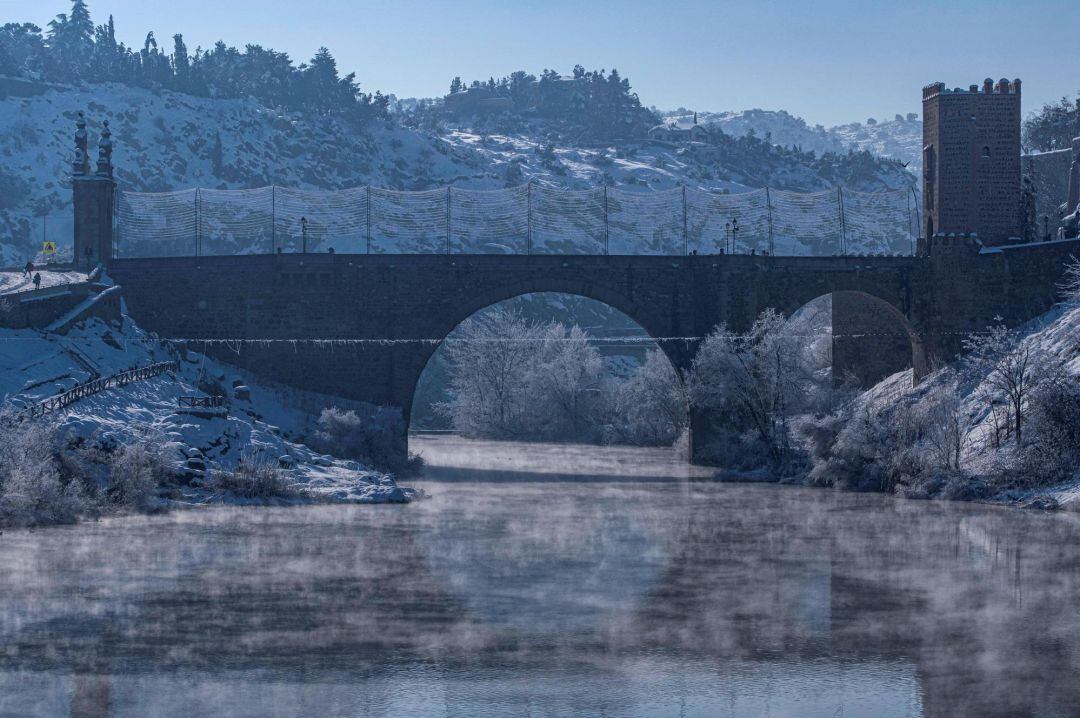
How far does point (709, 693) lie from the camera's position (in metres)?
18.3

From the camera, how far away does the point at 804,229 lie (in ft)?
605

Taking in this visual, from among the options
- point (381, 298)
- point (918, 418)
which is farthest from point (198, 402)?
point (918, 418)

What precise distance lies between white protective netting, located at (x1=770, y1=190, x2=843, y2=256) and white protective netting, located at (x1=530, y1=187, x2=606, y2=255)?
2220 centimetres

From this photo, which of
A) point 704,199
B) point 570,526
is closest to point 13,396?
point 570,526

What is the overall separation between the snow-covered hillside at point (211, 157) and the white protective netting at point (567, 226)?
14200 millimetres

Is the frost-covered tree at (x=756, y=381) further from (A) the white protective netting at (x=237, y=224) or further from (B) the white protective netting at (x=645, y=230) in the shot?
(B) the white protective netting at (x=645, y=230)

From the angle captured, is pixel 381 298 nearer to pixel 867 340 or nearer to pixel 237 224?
pixel 867 340

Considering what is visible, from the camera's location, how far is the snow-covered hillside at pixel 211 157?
5974 inches

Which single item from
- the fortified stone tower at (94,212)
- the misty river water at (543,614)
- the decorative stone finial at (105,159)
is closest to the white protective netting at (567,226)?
the decorative stone finial at (105,159)

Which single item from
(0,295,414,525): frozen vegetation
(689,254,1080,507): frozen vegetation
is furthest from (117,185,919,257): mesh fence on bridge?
(0,295,414,525): frozen vegetation

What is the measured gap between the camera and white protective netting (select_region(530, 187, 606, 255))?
518 feet

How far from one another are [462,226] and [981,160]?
343ft

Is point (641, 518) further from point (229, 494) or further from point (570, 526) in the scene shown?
point (229, 494)

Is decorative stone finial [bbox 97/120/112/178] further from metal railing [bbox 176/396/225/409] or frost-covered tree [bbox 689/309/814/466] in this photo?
frost-covered tree [bbox 689/309/814/466]
